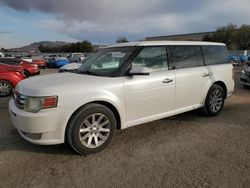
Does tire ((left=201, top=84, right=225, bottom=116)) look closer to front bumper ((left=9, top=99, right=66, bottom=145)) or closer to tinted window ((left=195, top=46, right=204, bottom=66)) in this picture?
tinted window ((left=195, top=46, right=204, bottom=66))

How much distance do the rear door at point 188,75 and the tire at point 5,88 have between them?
6656 millimetres

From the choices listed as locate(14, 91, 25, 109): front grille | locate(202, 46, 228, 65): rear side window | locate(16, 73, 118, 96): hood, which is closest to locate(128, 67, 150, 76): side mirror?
locate(16, 73, 118, 96): hood

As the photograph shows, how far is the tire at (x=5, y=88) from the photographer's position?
29.8 ft

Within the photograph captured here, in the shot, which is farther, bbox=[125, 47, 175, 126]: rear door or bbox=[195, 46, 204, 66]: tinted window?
bbox=[195, 46, 204, 66]: tinted window

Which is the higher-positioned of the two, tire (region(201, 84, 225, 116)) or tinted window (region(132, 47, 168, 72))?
tinted window (region(132, 47, 168, 72))

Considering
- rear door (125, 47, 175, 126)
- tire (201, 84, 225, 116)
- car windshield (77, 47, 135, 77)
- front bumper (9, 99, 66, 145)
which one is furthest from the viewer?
tire (201, 84, 225, 116)

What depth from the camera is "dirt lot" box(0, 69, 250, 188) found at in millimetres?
3131

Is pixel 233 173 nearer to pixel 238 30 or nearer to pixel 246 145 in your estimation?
pixel 246 145

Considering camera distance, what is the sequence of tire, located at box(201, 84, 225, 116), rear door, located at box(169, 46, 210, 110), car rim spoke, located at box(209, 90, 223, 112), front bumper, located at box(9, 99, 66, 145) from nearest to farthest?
front bumper, located at box(9, 99, 66, 145) → rear door, located at box(169, 46, 210, 110) → tire, located at box(201, 84, 225, 116) → car rim spoke, located at box(209, 90, 223, 112)

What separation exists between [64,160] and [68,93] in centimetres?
99

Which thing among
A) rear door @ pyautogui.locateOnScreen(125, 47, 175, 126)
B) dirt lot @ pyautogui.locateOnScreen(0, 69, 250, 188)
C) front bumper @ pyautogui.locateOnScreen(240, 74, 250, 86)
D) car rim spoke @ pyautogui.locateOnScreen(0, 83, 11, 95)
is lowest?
dirt lot @ pyautogui.locateOnScreen(0, 69, 250, 188)

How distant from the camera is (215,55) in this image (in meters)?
5.89

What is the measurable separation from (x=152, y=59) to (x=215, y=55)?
2041 millimetres

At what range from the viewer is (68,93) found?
11.9ft
